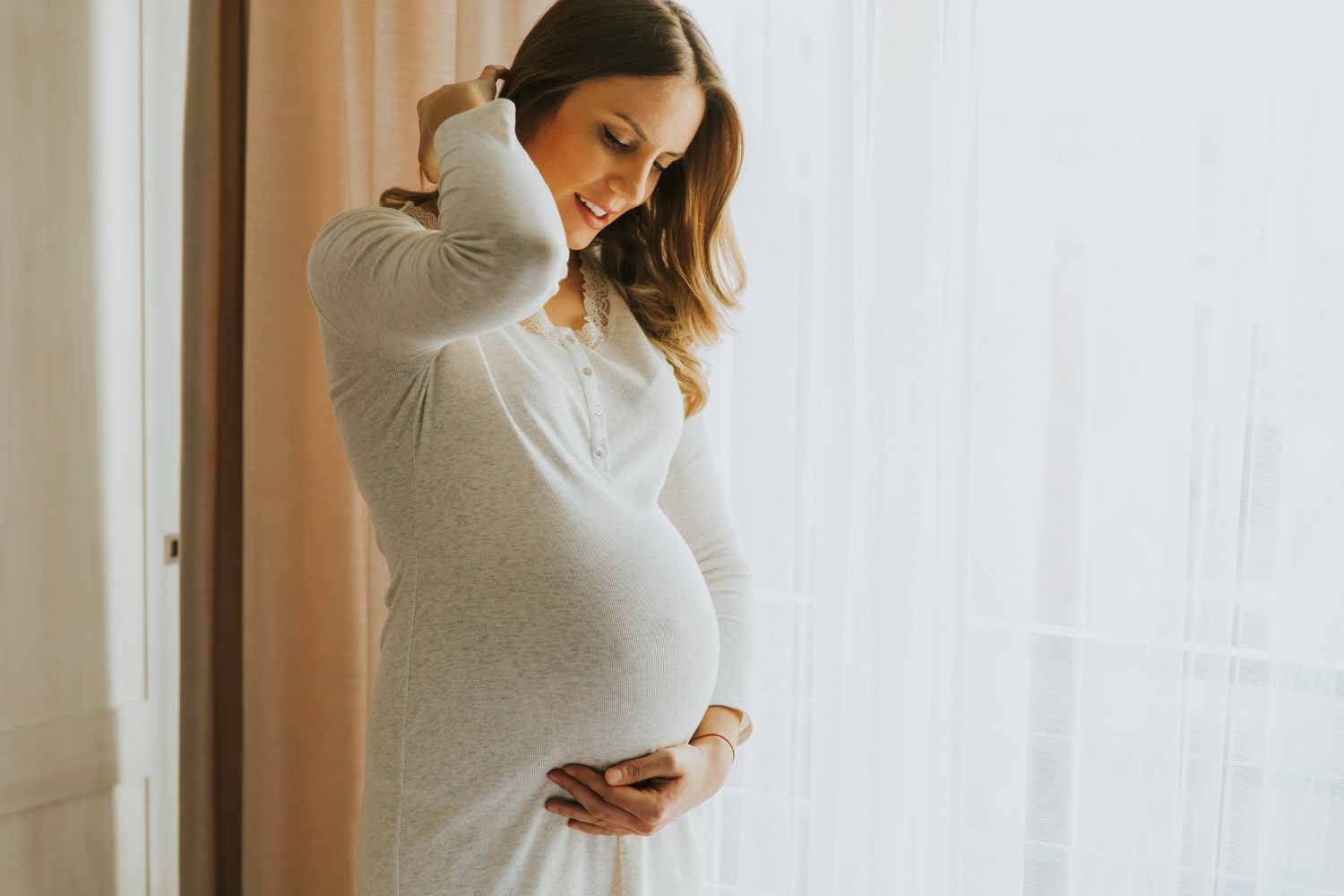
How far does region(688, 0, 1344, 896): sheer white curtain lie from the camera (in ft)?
3.72

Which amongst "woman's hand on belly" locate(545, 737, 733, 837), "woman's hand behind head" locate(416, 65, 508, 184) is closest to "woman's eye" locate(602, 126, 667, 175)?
"woman's hand behind head" locate(416, 65, 508, 184)

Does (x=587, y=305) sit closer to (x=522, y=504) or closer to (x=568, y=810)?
(x=522, y=504)

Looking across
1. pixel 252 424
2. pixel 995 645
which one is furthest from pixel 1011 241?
pixel 252 424

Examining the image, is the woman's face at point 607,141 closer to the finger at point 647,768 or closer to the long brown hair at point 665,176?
the long brown hair at point 665,176

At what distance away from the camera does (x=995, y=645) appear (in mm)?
1275

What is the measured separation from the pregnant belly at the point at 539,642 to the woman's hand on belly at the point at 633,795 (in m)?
0.02

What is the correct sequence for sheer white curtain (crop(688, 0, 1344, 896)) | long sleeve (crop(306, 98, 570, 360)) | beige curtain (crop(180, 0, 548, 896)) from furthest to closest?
beige curtain (crop(180, 0, 548, 896))
sheer white curtain (crop(688, 0, 1344, 896))
long sleeve (crop(306, 98, 570, 360))

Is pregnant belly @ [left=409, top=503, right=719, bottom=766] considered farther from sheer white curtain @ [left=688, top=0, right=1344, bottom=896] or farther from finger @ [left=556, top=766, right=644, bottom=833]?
sheer white curtain @ [left=688, top=0, right=1344, bottom=896]

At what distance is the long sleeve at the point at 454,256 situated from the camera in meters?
0.74

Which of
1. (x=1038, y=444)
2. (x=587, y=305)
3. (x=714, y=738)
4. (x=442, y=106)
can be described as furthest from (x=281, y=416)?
(x=1038, y=444)

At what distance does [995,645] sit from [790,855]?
43 cm

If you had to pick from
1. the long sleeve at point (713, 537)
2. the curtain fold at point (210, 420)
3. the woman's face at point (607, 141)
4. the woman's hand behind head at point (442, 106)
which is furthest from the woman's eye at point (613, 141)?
the curtain fold at point (210, 420)

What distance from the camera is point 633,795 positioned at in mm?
887

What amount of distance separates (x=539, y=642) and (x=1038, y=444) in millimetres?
719
